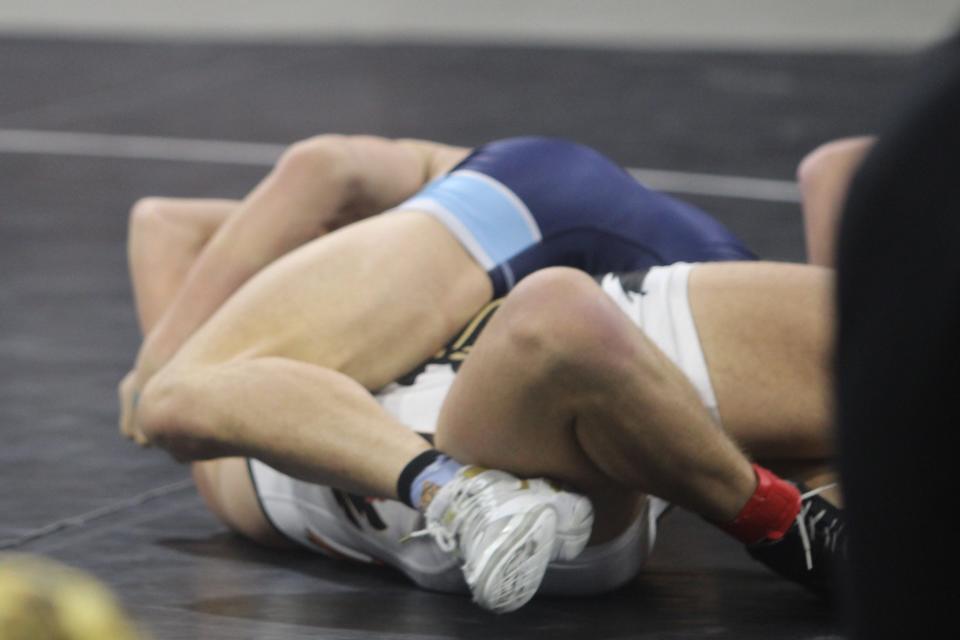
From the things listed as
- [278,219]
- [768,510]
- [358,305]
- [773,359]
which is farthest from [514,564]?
[278,219]

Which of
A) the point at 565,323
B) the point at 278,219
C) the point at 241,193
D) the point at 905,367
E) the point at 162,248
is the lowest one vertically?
the point at 241,193

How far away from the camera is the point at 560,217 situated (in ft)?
7.32

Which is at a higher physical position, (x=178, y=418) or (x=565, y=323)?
(x=565, y=323)

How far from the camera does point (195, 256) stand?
2.53 meters

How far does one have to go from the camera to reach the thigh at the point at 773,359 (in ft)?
6.15

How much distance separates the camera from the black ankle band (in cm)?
180

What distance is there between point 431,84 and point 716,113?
112cm

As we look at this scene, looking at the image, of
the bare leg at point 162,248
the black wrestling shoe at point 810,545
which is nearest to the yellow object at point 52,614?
the black wrestling shoe at point 810,545

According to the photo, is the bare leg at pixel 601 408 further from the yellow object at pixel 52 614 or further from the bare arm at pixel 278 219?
the yellow object at pixel 52 614

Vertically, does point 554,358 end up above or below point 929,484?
below

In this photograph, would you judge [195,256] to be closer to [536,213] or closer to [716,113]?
[536,213]

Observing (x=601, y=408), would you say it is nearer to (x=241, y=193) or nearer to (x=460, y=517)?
(x=460, y=517)

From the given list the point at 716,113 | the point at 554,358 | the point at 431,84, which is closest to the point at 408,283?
the point at 554,358

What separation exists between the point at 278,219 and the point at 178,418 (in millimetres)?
439
